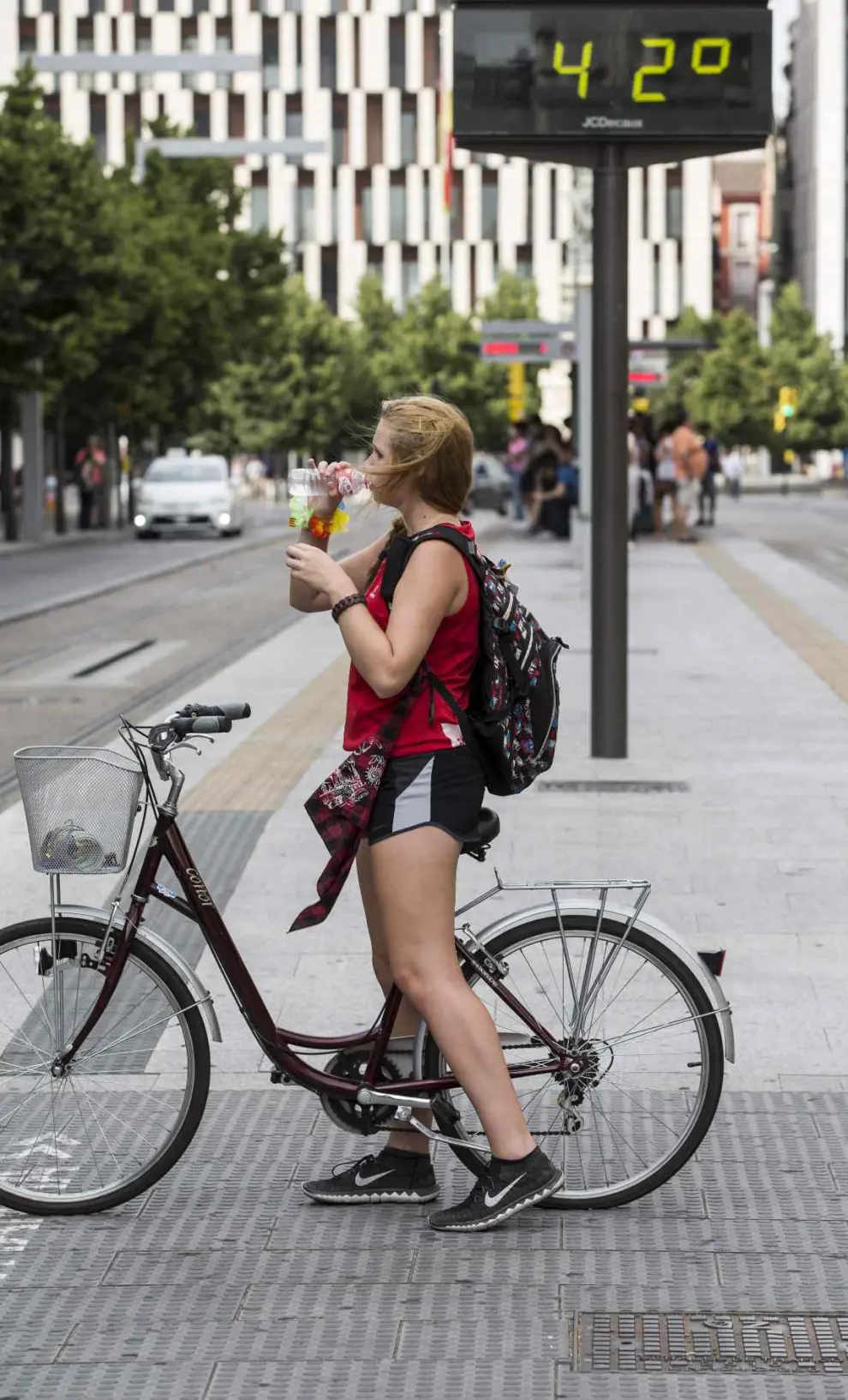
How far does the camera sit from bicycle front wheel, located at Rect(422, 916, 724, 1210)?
4.71 metres

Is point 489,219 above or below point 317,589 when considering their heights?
above

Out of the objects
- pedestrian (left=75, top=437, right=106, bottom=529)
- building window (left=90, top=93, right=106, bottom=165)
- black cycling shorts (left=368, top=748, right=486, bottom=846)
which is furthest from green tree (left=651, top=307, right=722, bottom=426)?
black cycling shorts (left=368, top=748, right=486, bottom=846)

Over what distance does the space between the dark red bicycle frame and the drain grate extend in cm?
537

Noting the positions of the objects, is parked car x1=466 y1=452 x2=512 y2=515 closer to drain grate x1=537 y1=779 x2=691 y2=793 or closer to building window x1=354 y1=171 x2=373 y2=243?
drain grate x1=537 y1=779 x2=691 y2=793

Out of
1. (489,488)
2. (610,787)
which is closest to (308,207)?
(489,488)

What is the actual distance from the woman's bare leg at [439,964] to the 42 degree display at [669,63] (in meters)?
6.43

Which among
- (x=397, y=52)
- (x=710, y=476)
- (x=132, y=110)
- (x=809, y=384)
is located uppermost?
(x=397, y=52)

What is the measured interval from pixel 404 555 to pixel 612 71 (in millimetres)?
6305

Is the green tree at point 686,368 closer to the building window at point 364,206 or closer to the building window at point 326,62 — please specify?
the building window at point 364,206

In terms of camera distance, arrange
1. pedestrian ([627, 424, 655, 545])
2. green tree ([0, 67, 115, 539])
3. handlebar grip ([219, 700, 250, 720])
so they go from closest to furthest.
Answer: handlebar grip ([219, 700, 250, 720]) < green tree ([0, 67, 115, 539]) < pedestrian ([627, 424, 655, 545])

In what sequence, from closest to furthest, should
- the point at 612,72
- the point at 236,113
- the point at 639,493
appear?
the point at 612,72, the point at 639,493, the point at 236,113

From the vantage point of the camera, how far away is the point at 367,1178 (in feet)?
15.8

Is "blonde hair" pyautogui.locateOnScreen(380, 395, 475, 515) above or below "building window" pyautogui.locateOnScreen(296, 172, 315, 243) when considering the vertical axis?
below

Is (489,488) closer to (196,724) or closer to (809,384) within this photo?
(809,384)
